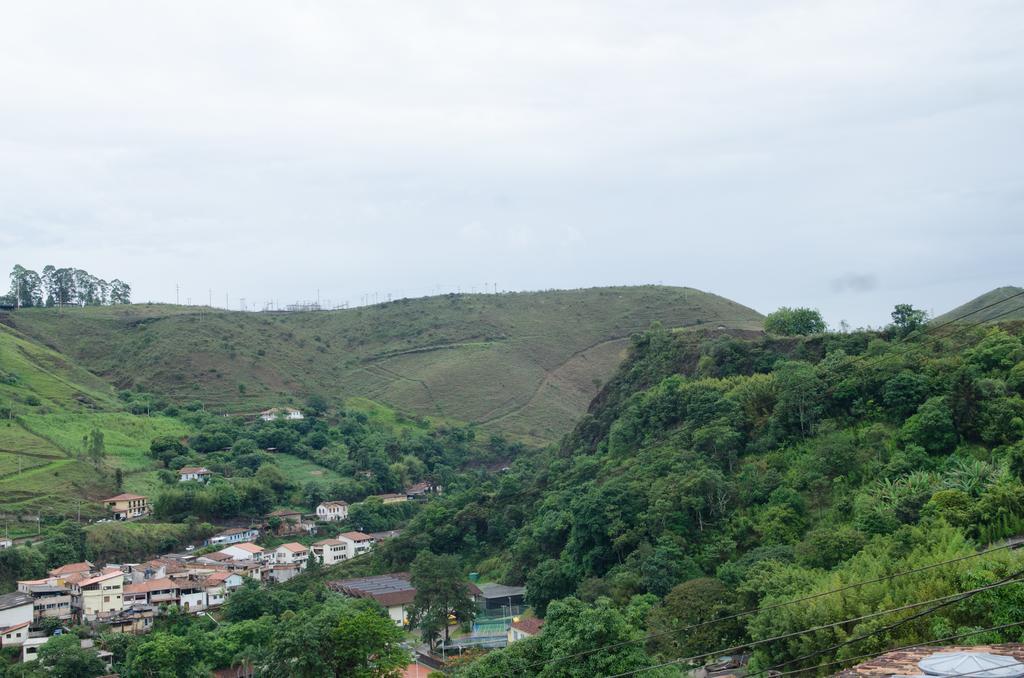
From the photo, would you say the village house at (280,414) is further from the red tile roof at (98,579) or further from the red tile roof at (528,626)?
the red tile roof at (528,626)

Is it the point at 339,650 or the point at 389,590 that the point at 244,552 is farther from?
the point at 339,650

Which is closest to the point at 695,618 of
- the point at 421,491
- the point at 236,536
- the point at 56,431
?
the point at 236,536

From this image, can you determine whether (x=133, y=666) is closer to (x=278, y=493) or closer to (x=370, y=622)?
(x=370, y=622)

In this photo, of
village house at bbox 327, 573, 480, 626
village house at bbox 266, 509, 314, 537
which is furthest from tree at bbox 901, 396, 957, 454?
village house at bbox 266, 509, 314, 537

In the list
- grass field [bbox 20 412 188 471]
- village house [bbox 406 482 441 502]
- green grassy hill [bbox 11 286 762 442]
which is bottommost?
village house [bbox 406 482 441 502]

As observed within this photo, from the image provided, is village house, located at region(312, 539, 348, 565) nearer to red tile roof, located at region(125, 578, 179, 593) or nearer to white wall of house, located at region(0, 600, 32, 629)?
red tile roof, located at region(125, 578, 179, 593)

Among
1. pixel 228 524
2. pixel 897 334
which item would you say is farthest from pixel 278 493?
pixel 897 334
